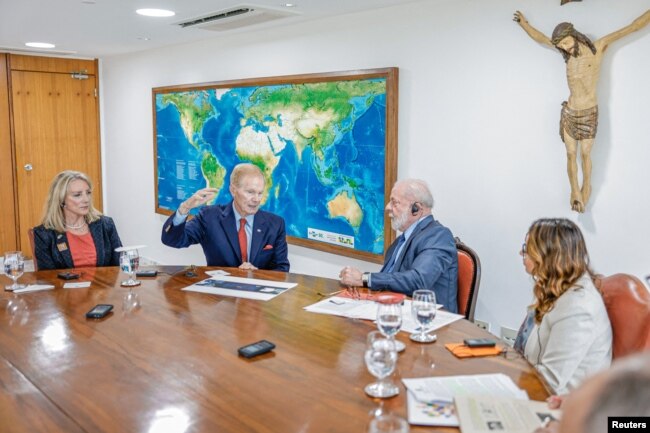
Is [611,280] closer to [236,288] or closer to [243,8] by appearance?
[236,288]

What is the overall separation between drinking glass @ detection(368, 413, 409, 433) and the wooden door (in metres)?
6.73

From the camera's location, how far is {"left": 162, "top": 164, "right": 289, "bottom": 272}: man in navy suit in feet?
11.7

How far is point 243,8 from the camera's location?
4.25m

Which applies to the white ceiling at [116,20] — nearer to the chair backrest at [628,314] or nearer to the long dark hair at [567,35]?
the long dark hair at [567,35]

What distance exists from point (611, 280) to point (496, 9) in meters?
1.96

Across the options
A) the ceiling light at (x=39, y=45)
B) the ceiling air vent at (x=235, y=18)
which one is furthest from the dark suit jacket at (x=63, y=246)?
the ceiling light at (x=39, y=45)

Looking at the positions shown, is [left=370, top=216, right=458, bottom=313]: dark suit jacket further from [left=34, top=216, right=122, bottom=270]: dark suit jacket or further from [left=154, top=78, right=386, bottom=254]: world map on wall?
[left=34, top=216, right=122, bottom=270]: dark suit jacket

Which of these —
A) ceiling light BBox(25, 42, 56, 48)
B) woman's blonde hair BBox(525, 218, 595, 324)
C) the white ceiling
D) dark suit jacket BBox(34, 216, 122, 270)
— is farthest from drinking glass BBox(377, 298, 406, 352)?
ceiling light BBox(25, 42, 56, 48)

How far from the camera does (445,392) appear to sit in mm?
1687

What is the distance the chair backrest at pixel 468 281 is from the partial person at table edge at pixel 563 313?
0.64 metres

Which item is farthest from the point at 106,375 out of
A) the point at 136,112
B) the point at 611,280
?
the point at 136,112

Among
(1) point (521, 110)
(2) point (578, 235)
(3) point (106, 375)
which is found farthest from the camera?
(1) point (521, 110)

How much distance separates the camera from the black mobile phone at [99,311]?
2416 millimetres

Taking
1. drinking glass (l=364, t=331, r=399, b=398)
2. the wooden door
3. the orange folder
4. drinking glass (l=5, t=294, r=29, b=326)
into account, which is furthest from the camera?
the wooden door
